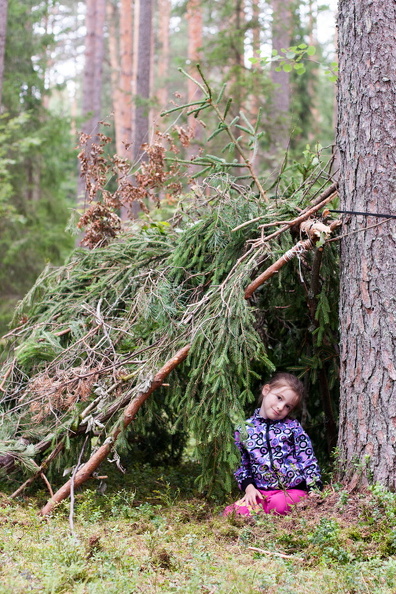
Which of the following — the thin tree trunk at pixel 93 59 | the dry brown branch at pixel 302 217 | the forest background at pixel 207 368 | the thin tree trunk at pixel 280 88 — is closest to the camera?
the forest background at pixel 207 368

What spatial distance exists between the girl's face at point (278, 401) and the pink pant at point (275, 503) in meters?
0.49

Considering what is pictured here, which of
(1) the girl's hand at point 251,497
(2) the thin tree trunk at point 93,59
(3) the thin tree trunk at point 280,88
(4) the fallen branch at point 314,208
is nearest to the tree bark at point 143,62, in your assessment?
(2) the thin tree trunk at point 93,59

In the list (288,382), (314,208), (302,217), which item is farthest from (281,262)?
(288,382)

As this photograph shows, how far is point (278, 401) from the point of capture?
4156mm

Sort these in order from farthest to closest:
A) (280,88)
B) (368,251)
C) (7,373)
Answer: (280,88)
(7,373)
(368,251)

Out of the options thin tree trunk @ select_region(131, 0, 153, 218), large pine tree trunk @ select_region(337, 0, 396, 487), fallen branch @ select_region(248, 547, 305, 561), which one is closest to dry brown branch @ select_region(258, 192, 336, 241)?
large pine tree trunk @ select_region(337, 0, 396, 487)

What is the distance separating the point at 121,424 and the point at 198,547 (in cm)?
103

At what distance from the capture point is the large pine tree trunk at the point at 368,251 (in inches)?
142

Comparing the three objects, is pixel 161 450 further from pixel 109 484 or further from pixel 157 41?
pixel 157 41

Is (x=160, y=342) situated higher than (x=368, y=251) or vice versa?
(x=368, y=251)

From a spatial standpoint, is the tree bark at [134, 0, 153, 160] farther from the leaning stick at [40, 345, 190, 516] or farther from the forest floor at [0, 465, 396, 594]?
the forest floor at [0, 465, 396, 594]

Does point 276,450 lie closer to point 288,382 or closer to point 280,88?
point 288,382

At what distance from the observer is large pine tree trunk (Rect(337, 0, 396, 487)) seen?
3.60 metres

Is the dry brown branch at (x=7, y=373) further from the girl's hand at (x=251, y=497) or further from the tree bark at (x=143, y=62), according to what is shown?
the tree bark at (x=143, y=62)
